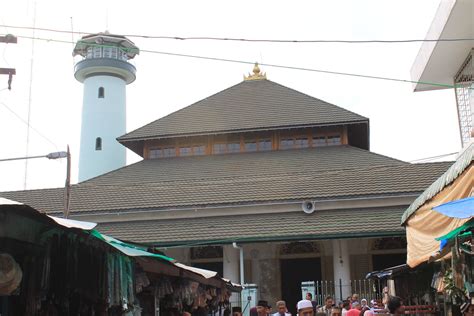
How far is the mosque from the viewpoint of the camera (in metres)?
18.0

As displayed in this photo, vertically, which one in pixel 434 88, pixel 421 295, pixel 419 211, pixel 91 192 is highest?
pixel 434 88

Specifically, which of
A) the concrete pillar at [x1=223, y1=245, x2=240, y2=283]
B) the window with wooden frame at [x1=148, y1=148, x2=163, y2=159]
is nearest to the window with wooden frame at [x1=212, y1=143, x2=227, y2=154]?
the window with wooden frame at [x1=148, y1=148, x2=163, y2=159]

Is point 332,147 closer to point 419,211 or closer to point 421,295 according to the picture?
point 421,295

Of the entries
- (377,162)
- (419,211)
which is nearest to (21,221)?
(419,211)

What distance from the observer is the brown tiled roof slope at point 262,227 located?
56.4 feet

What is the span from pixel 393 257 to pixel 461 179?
42.4 ft

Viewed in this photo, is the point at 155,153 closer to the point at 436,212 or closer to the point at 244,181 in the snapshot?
the point at 244,181

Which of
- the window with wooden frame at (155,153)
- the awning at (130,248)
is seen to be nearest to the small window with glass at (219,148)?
the window with wooden frame at (155,153)

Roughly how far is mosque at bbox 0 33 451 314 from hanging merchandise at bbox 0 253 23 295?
11.1m

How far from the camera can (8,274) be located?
505cm

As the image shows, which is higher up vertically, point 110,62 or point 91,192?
point 110,62

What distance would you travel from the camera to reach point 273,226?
18.0 meters

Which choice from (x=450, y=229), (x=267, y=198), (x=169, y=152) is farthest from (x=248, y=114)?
(x=450, y=229)

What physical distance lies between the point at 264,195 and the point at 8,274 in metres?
14.2
